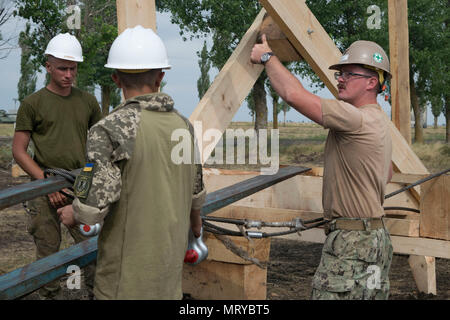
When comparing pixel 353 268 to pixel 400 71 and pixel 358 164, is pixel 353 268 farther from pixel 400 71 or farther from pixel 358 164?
pixel 400 71

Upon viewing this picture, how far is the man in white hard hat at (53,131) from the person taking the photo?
3.94m

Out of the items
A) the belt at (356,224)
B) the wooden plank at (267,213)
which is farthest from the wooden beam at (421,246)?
the belt at (356,224)

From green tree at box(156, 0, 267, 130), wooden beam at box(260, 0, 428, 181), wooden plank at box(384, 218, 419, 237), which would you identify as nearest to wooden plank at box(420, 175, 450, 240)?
wooden plank at box(384, 218, 419, 237)

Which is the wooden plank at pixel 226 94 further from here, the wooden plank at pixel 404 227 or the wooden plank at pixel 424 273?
the wooden plank at pixel 424 273

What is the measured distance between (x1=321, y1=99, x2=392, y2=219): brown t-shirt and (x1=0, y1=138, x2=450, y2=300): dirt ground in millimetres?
2474

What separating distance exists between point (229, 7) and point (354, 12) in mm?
5353

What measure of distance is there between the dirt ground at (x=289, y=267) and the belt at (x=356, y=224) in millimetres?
2392

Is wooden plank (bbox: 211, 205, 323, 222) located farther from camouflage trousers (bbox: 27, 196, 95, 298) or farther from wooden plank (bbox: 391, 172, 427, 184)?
camouflage trousers (bbox: 27, 196, 95, 298)

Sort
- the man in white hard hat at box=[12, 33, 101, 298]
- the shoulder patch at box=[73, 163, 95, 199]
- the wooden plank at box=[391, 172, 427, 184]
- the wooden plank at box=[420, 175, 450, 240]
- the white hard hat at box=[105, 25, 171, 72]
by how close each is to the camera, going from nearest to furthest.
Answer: the shoulder patch at box=[73, 163, 95, 199]
the white hard hat at box=[105, 25, 171, 72]
the man in white hard hat at box=[12, 33, 101, 298]
the wooden plank at box=[420, 175, 450, 240]
the wooden plank at box=[391, 172, 427, 184]

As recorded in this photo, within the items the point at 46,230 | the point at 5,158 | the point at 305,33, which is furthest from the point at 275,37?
the point at 5,158

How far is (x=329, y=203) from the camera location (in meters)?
3.12

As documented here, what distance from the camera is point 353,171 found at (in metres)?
2.98

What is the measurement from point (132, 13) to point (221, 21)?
19.3 metres

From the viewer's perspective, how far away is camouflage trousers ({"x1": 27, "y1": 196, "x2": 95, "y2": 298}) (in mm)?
4117
